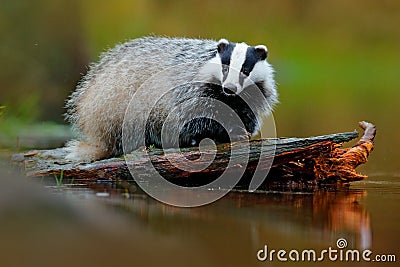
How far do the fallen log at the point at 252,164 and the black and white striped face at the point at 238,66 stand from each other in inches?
14.0

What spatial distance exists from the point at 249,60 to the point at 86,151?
1103 millimetres

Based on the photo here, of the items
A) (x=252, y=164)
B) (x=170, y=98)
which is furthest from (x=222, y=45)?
(x=252, y=164)

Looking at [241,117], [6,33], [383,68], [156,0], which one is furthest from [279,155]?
[383,68]

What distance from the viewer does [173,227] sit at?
7.86 feet

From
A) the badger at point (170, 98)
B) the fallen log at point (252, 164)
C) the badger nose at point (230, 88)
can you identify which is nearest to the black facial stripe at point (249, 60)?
the badger at point (170, 98)

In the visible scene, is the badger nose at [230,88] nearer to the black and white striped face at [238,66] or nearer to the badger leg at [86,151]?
the black and white striped face at [238,66]

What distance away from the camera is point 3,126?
14.5 feet

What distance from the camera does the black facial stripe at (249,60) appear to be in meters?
3.64

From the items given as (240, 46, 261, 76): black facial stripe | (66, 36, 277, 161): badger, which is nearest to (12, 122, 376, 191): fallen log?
(66, 36, 277, 161): badger

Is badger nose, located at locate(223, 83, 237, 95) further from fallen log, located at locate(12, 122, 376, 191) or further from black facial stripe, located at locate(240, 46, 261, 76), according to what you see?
fallen log, located at locate(12, 122, 376, 191)

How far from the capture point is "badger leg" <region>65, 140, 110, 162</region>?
151 inches

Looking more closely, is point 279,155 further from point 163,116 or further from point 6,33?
point 6,33

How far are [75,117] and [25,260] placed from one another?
217 centimetres

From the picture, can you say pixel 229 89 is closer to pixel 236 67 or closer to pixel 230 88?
pixel 230 88
